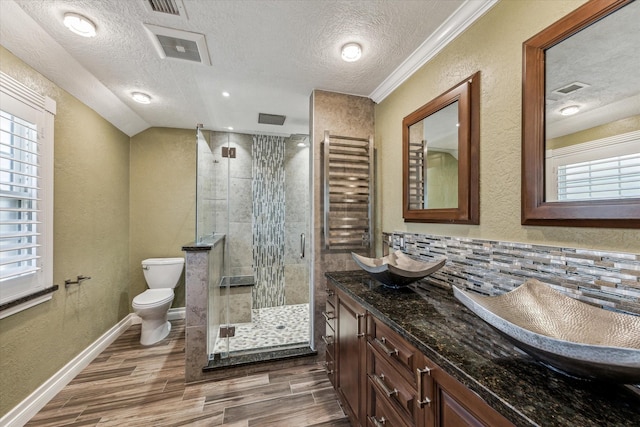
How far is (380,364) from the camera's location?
1227mm

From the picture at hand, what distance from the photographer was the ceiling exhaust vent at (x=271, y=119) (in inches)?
112

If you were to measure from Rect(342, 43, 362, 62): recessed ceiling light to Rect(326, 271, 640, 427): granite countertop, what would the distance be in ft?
5.45

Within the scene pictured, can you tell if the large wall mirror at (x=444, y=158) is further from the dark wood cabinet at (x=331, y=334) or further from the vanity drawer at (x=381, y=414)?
the vanity drawer at (x=381, y=414)

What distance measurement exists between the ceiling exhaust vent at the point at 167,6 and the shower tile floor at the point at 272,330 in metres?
2.56

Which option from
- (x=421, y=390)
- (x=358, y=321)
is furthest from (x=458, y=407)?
(x=358, y=321)

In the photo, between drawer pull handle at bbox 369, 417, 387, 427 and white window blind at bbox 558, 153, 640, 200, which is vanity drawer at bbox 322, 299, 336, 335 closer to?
drawer pull handle at bbox 369, 417, 387, 427

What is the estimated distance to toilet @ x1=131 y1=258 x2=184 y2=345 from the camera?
2561mm

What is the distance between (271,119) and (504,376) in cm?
295

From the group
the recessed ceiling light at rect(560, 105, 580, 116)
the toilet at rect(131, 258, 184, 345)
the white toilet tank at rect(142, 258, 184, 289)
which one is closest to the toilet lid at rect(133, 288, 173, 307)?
the toilet at rect(131, 258, 184, 345)

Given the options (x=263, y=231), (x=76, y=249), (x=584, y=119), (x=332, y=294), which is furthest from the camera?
(x=263, y=231)

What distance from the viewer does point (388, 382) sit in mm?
1163

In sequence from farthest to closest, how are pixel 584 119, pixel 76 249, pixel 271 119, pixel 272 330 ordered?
pixel 271 119 → pixel 272 330 → pixel 76 249 → pixel 584 119

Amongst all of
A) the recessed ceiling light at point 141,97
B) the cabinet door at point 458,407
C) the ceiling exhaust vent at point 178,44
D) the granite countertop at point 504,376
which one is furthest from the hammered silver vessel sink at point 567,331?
the recessed ceiling light at point 141,97

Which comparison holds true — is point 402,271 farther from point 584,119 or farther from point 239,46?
point 239,46
